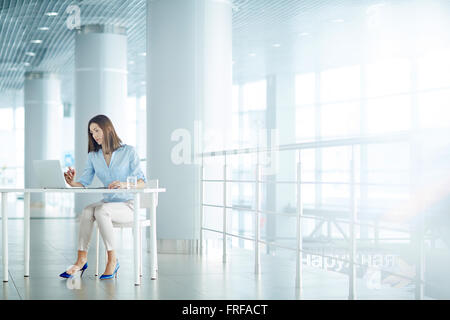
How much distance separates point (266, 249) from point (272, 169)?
1546mm

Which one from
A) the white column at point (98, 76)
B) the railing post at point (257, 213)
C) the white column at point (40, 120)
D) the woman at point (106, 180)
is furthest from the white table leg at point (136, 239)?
the white column at point (40, 120)

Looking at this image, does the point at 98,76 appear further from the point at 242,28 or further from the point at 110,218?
the point at 110,218

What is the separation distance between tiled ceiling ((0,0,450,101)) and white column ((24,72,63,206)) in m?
0.43

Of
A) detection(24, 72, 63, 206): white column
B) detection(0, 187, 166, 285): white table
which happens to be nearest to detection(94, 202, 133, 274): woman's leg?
detection(0, 187, 166, 285): white table

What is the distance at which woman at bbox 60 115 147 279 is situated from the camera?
10.8ft

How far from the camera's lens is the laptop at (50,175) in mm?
3180

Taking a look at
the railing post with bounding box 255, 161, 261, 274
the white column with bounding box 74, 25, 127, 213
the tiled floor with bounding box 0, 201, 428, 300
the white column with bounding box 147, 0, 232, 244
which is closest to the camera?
the tiled floor with bounding box 0, 201, 428, 300

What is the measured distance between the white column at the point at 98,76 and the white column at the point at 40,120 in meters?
3.80

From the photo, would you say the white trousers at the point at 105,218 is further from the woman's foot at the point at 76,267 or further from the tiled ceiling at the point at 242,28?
the tiled ceiling at the point at 242,28

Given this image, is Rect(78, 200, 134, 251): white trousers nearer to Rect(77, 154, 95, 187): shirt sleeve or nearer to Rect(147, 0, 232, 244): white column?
Rect(77, 154, 95, 187): shirt sleeve

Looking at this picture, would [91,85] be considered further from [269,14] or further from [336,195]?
[336,195]

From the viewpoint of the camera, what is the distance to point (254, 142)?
13680 millimetres

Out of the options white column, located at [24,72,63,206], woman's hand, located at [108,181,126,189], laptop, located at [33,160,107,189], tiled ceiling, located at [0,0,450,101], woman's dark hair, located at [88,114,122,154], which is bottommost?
woman's hand, located at [108,181,126,189]

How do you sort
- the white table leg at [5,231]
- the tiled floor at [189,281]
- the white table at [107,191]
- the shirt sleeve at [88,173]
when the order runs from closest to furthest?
the tiled floor at [189,281] → the white table at [107,191] → the white table leg at [5,231] → the shirt sleeve at [88,173]
